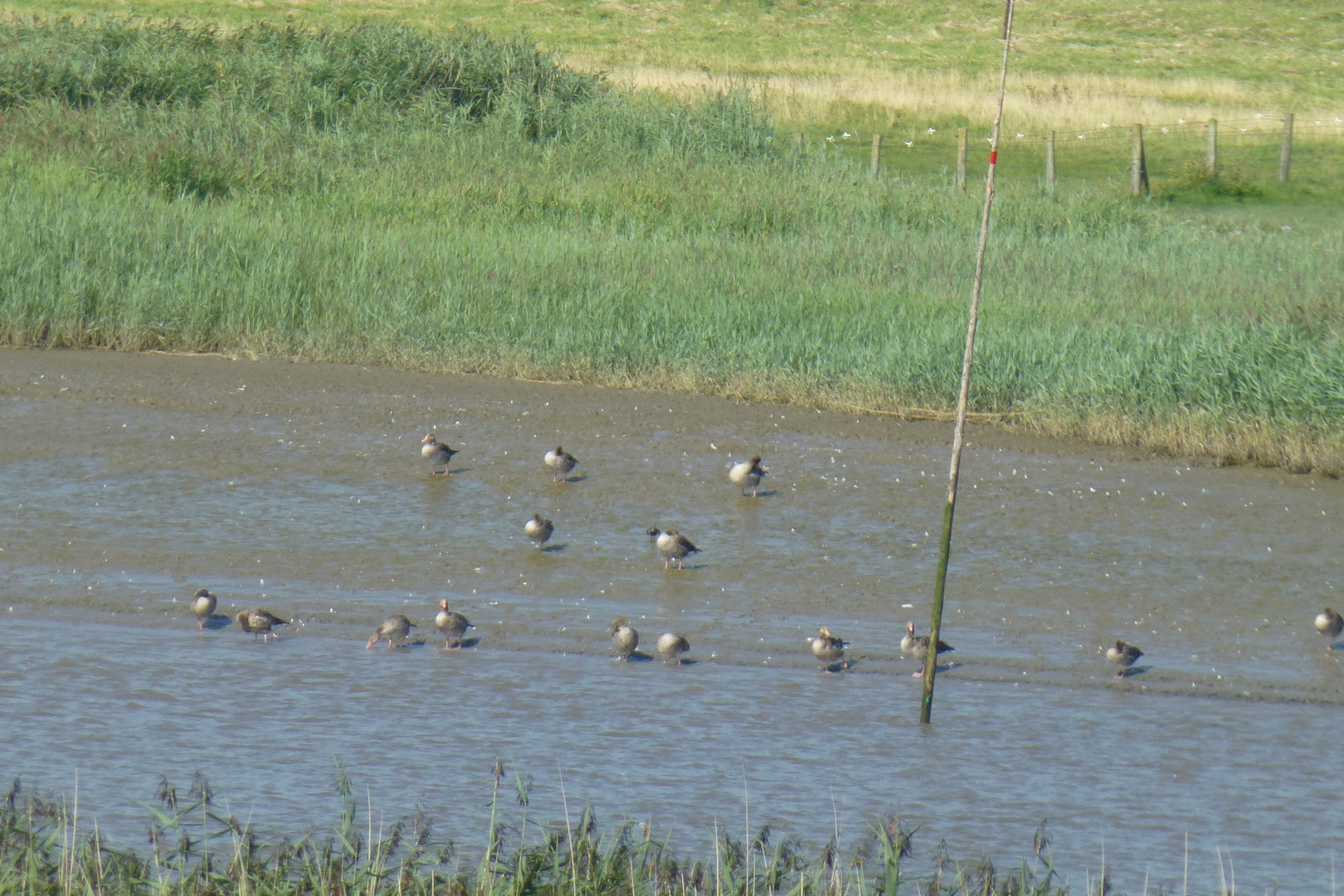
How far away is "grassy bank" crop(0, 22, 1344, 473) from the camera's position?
13266 millimetres

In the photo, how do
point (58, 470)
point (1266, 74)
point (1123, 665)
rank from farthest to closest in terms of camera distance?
1. point (1266, 74)
2. point (58, 470)
3. point (1123, 665)

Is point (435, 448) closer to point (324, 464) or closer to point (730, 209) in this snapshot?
point (324, 464)

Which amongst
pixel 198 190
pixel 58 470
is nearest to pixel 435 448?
pixel 58 470

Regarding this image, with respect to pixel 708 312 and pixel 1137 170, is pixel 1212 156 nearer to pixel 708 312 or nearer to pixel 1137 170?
pixel 1137 170

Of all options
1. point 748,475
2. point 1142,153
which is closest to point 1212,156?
point 1142,153

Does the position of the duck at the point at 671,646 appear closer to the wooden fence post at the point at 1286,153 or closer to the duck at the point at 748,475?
the duck at the point at 748,475

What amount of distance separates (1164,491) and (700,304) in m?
5.02

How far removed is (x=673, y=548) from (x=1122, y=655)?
262cm

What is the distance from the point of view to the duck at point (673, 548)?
946cm

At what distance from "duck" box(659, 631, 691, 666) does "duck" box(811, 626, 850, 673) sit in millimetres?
644

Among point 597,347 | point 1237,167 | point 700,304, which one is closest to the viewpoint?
point 597,347

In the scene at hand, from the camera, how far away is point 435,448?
440 inches

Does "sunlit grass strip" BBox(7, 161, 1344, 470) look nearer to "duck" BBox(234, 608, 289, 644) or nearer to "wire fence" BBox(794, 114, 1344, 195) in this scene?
"duck" BBox(234, 608, 289, 644)

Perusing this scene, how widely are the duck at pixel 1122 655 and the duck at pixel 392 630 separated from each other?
11.4ft
